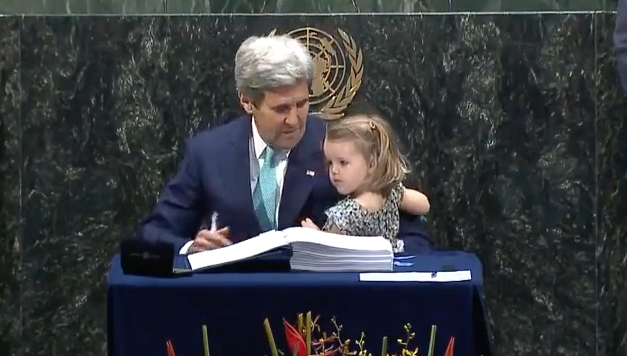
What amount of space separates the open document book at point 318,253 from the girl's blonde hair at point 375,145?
0.33m

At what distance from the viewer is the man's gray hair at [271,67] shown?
9.12ft

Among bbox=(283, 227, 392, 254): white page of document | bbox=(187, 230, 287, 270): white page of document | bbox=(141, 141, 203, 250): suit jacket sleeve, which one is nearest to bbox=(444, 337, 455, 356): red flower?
bbox=(283, 227, 392, 254): white page of document

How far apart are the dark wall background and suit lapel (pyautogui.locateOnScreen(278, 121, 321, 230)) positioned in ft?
2.64

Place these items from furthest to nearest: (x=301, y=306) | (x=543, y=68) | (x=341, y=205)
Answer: (x=543, y=68)
(x=341, y=205)
(x=301, y=306)

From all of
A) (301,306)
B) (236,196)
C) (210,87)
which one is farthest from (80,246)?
(301,306)

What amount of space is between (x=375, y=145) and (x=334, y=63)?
3.44 ft

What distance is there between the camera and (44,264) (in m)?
3.83

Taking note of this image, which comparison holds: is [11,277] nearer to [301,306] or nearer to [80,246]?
[80,246]

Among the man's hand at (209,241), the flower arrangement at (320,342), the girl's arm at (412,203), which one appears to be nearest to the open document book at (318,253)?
the flower arrangement at (320,342)

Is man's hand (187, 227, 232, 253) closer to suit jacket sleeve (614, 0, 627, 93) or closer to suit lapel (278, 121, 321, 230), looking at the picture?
suit lapel (278, 121, 321, 230)

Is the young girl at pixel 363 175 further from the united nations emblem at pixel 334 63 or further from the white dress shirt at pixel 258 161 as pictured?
the united nations emblem at pixel 334 63

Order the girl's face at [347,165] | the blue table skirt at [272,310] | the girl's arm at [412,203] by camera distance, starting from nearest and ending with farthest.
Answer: the blue table skirt at [272,310]
the girl's face at [347,165]
the girl's arm at [412,203]

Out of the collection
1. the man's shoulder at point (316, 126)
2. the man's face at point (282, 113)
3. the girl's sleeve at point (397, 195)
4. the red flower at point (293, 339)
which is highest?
the man's face at point (282, 113)

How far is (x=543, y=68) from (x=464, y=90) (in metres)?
0.29
